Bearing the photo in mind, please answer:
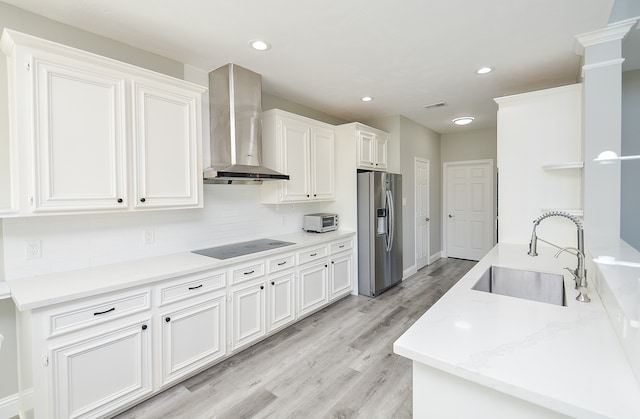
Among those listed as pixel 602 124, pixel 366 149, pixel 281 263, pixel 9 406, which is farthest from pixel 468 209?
pixel 9 406

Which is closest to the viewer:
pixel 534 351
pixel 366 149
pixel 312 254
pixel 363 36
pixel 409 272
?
pixel 534 351

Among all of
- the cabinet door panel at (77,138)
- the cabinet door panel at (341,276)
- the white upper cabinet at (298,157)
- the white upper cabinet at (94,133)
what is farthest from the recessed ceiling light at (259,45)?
the cabinet door panel at (341,276)

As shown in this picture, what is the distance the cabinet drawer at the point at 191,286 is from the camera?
6.90 ft

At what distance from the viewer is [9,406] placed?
196 cm

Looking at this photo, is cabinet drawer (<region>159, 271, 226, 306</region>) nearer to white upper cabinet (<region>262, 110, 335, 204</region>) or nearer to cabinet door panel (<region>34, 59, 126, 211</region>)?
cabinet door panel (<region>34, 59, 126, 211</region>)

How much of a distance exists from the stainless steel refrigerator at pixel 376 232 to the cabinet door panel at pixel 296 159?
0.86 metres

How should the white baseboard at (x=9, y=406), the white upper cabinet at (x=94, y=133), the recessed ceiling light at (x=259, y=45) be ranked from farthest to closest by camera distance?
the recessed ceiling light at (x=259, y=45) → the white baseboard at (x=9, y=406) → the white upper cabinet at (x=94, y=133)

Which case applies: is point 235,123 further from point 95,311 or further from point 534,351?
point 534,351

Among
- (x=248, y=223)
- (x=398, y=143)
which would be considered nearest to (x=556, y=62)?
(x=398, y=143)

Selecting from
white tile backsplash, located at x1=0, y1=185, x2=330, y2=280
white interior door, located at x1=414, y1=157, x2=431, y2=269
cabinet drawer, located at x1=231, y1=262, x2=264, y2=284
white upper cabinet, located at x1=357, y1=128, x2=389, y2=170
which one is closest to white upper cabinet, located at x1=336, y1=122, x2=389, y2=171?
white upper cabinet, located at x1=357, y1=128, x2=389, y2=170

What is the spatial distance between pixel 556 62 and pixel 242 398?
3988 mm

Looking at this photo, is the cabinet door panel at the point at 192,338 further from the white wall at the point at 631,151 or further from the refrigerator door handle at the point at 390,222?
the white wall at the point at 631,151

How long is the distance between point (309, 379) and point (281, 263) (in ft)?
3.54

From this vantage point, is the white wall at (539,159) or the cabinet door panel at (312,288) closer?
the white wall at (539,159)
